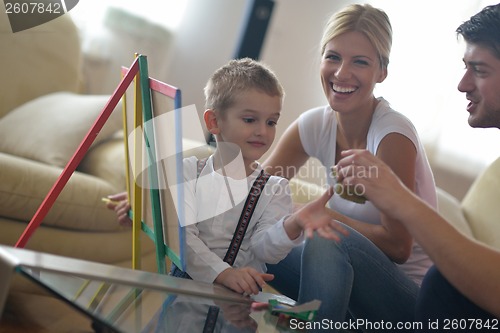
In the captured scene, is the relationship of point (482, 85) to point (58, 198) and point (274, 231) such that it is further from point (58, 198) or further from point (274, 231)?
point (58, 198)

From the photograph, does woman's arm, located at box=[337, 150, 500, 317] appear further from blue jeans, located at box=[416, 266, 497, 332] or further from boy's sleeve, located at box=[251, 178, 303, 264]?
boy's sleeve, located at box=[251, 178, 303, 264]

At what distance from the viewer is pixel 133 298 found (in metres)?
1.06

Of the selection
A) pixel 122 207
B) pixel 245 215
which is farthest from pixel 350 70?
pixel 122 207

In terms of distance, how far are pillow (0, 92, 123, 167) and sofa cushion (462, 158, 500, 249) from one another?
1.28m

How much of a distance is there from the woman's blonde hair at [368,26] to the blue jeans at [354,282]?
0.38m

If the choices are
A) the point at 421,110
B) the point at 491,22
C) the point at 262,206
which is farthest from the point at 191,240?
the point at 421,110

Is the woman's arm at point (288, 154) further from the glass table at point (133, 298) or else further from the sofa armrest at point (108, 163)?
the sofa armrest at point (108, 163)

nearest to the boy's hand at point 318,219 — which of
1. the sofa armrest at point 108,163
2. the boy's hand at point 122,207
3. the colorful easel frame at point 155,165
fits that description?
the colorful easel frame at point 155,165

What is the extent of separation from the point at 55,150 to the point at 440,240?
1.57 metres

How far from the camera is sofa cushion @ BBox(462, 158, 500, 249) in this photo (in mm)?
2219

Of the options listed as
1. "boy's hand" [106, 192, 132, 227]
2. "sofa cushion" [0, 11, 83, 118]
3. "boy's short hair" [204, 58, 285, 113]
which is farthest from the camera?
"sofa cushion" [0, 11, 83, 118]

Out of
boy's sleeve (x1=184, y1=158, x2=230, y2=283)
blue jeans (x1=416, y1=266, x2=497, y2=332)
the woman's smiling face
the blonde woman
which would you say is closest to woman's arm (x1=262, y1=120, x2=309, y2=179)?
the blonde woman

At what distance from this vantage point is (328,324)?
115 centimetres

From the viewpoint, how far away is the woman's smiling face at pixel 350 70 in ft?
4.44
